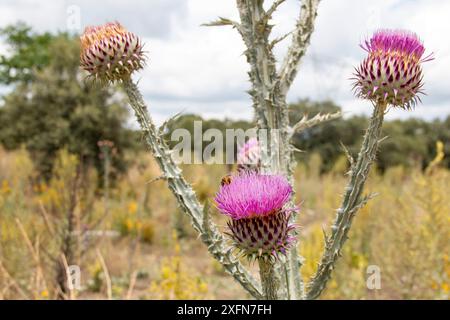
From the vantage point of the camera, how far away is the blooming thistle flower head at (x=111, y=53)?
2.52 metres

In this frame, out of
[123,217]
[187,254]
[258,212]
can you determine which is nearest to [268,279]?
[258,212]

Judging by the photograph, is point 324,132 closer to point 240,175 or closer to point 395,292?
point 395,292

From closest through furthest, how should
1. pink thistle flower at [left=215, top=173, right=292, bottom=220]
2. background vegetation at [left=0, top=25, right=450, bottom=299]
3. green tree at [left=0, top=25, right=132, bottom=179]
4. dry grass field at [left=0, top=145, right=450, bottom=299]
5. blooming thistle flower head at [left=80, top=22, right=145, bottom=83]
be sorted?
1. pink thistle flower at [left=215, top=173, right=292, bottom=220]
2. blooming thistle flower head at [left=80, top=22, right=145, bottom=83]
3. dry grass field at [left=0, top=145, right=450, bottom=299]
4. background vegetation at [left=0, top=25, right=450, bottom=299]
5. green tree at [left=0, top=25, right=132, bottom=179]

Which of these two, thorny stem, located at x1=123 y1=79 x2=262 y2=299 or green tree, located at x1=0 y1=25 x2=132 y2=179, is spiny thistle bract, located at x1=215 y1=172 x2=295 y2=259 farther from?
green tree, located at x1=0 y1=25 x2=132 y2=179

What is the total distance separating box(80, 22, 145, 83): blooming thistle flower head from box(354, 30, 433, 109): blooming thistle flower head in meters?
1.07

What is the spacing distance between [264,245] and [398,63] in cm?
92

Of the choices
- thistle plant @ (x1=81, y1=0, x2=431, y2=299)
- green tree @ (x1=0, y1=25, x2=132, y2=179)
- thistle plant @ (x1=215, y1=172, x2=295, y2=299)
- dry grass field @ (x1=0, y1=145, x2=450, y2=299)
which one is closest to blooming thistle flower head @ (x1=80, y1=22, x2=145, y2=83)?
thistle plant @ (x1=81, y1=0, x2=431, y2=299)

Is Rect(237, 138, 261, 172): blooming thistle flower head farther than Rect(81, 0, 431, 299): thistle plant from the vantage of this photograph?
Yes

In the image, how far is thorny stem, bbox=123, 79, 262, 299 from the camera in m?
2.23

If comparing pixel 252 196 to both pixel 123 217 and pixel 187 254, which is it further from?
pixel 123 217

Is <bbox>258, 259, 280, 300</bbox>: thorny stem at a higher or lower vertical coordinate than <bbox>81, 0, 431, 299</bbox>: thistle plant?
lower

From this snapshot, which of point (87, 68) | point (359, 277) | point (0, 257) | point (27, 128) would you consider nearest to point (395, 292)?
point (359, 277)

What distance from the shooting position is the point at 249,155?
330 cm

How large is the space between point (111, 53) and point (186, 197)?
774 mm
